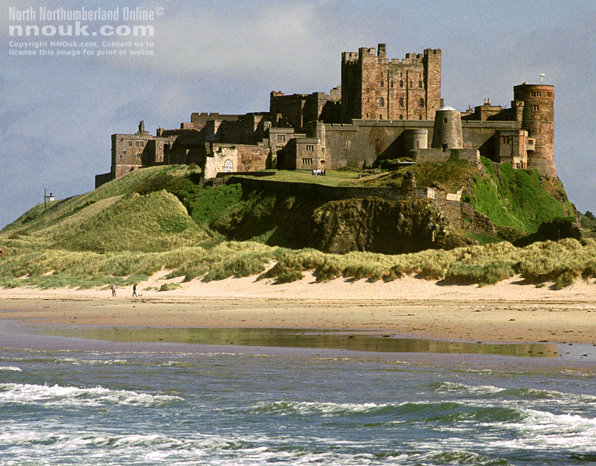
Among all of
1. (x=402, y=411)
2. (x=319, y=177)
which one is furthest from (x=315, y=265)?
(x=319, y=177)

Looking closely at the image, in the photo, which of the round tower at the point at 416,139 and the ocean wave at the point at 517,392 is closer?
the ocean wave at the point at 517,392

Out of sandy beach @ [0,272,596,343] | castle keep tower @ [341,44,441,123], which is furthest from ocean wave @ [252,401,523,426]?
castle keep tower @ [341,44,441,123]

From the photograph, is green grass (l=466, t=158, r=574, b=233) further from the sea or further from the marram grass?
the sea

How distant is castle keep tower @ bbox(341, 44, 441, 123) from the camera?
83812mm

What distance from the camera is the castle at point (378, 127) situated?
75.2 meters

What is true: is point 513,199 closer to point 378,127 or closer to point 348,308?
point 378,127

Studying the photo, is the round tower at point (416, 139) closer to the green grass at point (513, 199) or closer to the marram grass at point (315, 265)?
the green grass at point (513, 199)

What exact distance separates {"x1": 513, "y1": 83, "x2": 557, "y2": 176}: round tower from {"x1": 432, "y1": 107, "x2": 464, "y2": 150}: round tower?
26.5 ft

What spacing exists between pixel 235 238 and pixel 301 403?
1889 inches

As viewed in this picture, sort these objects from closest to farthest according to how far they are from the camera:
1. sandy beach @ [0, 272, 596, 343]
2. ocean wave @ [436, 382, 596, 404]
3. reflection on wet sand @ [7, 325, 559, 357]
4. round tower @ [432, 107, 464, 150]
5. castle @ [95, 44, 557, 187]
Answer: ocean wave @ [436, 382, 596, 404] → reflection on wet sand @ [7, 325, 559, 357] → sandy beach @ [0, 272, 596, 343] → round tower @ [432, 107, 464, 150] → castle @ [95, 44, 557, 187]

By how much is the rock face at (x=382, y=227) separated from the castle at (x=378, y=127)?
13118mm

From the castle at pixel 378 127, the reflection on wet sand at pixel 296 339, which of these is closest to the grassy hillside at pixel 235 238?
the castle at pixel 378 127

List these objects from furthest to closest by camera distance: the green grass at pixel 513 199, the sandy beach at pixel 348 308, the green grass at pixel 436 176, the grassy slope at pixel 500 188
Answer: the green grass at pixel 513 199 < the grassy slope at pixel 500 188 < the green grass at pixel 436 176 < the sandy beach at pixel 348 308

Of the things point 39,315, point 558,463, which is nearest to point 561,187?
point 39,315
